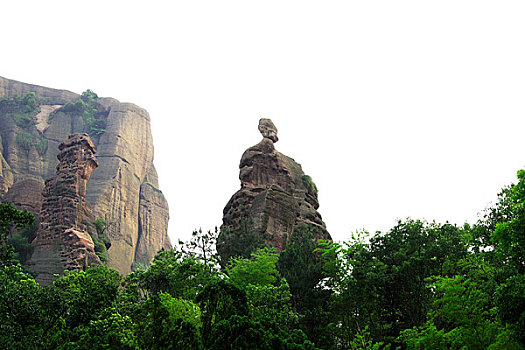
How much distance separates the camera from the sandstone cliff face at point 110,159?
7431 centimetres

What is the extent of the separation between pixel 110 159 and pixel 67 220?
40.4 meters

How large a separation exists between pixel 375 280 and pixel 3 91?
3299 inches

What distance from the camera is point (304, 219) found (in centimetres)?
3828

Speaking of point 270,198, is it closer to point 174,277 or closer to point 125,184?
point 174,277

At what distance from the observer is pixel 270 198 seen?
3503cm

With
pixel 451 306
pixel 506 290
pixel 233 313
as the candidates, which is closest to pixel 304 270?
pixel 451 306

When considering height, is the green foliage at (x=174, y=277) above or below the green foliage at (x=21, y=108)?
below

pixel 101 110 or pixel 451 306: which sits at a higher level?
pixel 101 110

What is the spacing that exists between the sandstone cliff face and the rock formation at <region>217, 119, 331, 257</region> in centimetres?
3794

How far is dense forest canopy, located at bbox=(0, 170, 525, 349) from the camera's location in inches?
517

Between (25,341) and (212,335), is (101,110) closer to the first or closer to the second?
(25,341)

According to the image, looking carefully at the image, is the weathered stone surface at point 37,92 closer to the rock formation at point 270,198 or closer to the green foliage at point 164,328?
the rock formation at point 270,198

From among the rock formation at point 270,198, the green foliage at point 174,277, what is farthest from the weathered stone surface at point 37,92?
the green foliage at point 174,277

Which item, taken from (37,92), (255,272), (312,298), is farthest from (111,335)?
(37,92)
